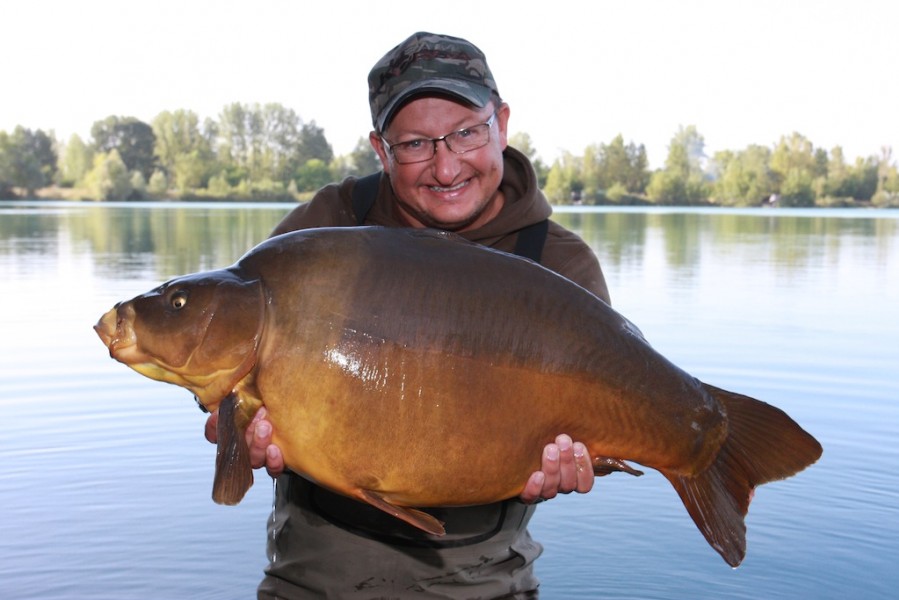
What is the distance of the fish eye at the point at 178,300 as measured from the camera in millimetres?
2832

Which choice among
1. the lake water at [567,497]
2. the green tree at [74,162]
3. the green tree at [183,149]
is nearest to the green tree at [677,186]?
the green tree at [183,149]

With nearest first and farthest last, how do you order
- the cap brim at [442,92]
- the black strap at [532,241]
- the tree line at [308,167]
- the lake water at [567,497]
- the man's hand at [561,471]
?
the man's hand at [561,471], the cap brim at [442,92], the black strap at [532,241], the lake water at [567,497], the tree line at [308,167]

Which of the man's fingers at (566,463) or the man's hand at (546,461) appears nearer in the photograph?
the man's hand at (546,461)

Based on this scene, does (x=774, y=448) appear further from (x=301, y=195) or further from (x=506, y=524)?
(x=301, y=195)

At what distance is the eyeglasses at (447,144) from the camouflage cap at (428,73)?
9 cm

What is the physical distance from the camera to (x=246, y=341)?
278cm

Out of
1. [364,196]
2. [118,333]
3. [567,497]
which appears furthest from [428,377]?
[567,497]

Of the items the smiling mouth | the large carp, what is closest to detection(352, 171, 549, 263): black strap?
the smiling mouth

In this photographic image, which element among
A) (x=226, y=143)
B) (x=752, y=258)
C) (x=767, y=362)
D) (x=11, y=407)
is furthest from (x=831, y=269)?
(x=226, y=143)

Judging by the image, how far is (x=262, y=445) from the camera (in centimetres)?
281

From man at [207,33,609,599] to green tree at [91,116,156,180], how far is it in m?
119

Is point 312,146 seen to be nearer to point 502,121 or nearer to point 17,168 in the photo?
point 17,168

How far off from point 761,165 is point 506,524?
119957 mm

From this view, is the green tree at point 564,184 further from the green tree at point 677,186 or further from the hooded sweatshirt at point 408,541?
the hooded sweatshirt at point 408,541
